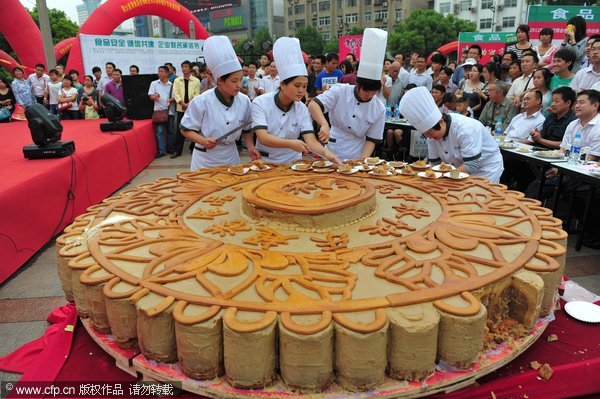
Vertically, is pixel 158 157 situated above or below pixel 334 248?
below

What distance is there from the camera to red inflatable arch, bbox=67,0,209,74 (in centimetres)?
1021

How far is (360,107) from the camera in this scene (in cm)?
300

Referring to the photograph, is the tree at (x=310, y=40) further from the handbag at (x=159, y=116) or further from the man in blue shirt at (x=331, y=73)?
the handbag at (x=159, y=116)

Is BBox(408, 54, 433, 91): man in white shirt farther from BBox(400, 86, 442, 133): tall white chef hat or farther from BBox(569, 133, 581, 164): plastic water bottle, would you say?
BBox(400, 86, 442, 133): tall white chef hat

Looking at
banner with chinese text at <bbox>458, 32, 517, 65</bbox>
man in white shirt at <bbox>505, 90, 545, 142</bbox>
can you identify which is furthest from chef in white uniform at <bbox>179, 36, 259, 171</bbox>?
banner with chinese text at <bbox>458, 32, 517, 65</bbox>

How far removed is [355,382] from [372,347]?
0.13 meters

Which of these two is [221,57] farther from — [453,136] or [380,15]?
[380,15]

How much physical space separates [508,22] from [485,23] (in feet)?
7.42

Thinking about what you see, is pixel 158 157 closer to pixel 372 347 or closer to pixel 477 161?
pixel 477 161

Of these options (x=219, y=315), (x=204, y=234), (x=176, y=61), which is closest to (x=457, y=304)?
(x=219, y=315)

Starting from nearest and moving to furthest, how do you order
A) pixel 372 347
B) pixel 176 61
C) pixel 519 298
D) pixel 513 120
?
pixel 372 347 < pixel 519 298 < pixel 513 120 < pixel 176 61

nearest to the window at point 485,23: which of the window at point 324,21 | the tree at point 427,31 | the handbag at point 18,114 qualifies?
the tree at point 427,31

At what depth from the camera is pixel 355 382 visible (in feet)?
3.74

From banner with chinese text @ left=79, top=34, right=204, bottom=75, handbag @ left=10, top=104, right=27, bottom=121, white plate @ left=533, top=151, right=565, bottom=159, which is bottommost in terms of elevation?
white plate @ left=533, top=151, right=565, bottom=159
